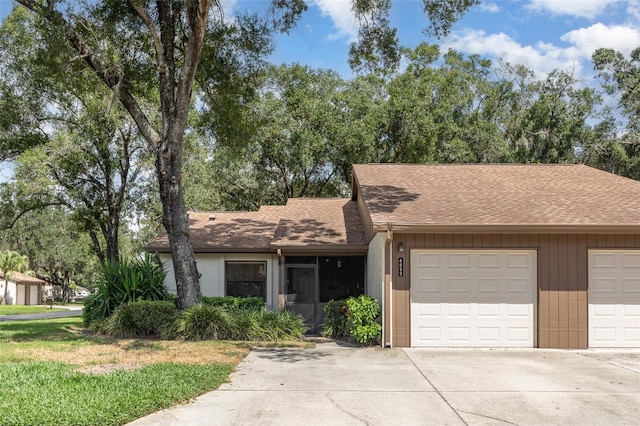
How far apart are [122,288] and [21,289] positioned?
1710 inches

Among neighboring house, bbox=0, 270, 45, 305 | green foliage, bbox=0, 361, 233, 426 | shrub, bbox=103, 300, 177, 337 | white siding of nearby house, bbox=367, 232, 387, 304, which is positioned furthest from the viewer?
neighboring house, bbox=0, 270, 45, 305

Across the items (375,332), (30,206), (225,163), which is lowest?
(375,332)

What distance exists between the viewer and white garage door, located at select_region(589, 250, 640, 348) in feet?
37.6

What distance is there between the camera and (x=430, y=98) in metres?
26.0

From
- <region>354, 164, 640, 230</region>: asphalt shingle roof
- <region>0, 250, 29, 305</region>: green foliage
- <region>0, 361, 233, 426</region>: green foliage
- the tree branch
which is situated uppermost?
the tree branch

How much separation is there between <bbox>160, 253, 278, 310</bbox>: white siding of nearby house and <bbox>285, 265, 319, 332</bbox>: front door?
799 mm

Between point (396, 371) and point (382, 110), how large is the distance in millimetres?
17391

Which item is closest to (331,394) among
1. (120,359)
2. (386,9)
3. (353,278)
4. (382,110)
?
(120,359)

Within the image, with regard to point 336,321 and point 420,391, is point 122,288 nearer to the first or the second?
point 336,321

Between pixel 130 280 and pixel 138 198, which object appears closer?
pixel 130 280

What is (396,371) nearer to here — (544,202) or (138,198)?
(544,202)

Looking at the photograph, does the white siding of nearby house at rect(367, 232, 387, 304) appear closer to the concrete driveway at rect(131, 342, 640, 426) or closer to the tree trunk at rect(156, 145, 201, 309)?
the concrete driveway at rect(131, 342, 640, 426)

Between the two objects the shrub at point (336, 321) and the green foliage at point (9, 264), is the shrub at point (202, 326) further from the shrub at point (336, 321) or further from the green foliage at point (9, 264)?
the green foliage at point (9, 264)

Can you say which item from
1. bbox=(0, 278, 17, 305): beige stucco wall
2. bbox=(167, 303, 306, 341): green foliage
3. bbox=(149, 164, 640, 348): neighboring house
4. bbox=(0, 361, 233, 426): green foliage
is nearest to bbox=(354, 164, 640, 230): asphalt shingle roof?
bbox=(149, 164, 640, 348): neighboring house
